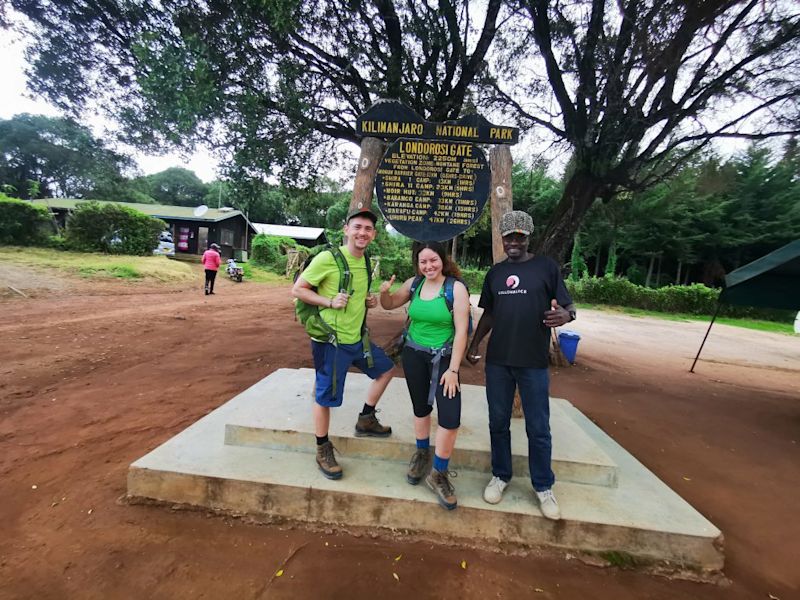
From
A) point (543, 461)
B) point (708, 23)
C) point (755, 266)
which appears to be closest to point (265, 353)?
point (543, 461)

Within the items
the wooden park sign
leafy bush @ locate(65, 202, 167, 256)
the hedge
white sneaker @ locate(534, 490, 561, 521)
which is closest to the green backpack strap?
the wooden park sign

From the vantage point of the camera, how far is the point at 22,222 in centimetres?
1672

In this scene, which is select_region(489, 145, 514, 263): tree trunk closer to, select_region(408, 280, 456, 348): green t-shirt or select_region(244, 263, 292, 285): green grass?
select_region(408, 280, 456, 348): green t-shirt

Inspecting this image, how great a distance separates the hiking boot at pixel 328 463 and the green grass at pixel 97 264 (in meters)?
15.0

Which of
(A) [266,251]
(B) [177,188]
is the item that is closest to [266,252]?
(A) [266,251]

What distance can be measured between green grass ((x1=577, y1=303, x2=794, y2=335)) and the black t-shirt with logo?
20.3 m

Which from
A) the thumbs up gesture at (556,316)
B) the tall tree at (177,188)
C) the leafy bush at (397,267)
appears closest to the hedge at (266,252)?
the leafy bush at (397,267)

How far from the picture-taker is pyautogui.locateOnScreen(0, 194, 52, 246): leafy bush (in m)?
16.3

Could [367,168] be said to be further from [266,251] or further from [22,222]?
[266,251]

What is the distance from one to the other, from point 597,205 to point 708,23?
22.1 ft

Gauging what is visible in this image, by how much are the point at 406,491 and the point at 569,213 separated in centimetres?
665

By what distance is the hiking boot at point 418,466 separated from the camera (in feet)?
8.72

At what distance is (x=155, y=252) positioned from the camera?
20750 millimetres

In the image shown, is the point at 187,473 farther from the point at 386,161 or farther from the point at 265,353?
the point at 265,353
